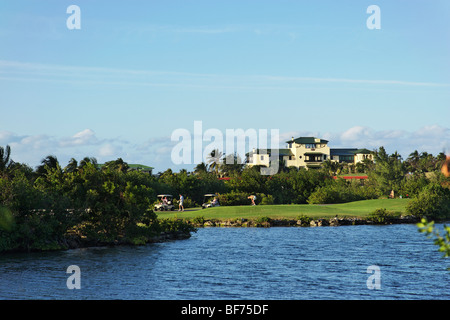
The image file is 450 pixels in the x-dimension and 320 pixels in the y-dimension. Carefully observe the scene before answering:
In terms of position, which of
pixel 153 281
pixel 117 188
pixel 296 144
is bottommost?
pixel 153 281

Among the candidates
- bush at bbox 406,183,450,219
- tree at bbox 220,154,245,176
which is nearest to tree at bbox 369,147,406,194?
bush at bbox 406,183,450,219

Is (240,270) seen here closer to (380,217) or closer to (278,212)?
(278,212)

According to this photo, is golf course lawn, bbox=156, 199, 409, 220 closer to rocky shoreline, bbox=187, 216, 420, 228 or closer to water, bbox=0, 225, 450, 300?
rocky shoreline, bbox=187, 216, 420, 228

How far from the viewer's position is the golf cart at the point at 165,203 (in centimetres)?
Answer: 7338

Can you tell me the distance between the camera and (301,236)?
5031 cm

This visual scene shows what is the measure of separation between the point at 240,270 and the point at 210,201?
51.2 m

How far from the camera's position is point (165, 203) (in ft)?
250

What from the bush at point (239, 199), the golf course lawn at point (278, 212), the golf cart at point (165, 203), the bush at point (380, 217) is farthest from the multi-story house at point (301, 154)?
the bush at point (380, 217)

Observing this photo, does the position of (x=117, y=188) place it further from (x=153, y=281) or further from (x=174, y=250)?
(x=153, y=281)

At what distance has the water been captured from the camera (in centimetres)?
2567

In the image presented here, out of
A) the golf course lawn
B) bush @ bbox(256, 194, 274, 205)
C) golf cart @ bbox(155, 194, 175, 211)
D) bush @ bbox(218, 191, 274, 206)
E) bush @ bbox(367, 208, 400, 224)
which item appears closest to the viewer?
bush @ bbox(367, 208, 400, 224)

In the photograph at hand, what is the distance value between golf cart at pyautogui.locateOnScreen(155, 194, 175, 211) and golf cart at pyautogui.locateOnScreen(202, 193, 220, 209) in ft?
17.5

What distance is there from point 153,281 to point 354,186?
233ft
